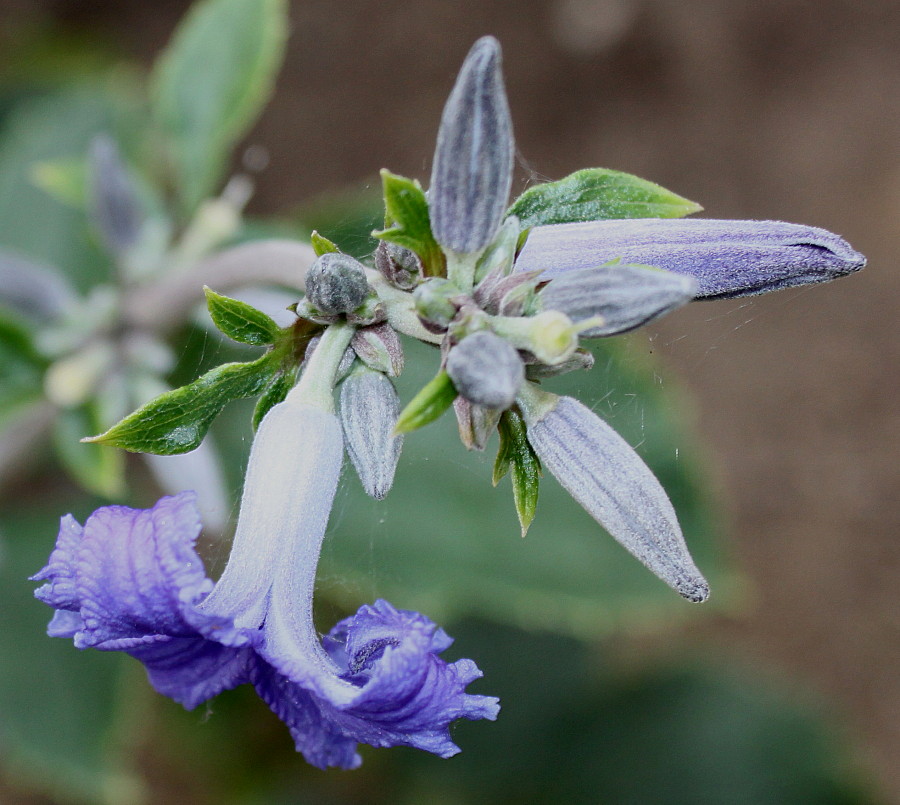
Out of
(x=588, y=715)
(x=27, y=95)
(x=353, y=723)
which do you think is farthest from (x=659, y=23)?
(x=353, y=723)

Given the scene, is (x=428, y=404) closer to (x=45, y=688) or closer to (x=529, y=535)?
(x=529, y=535)

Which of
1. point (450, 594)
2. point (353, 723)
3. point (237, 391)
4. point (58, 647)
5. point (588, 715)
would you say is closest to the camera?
point (353, 723)

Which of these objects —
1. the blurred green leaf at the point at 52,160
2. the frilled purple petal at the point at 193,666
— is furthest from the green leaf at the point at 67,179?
the frilled purple petal at the point at 193,666

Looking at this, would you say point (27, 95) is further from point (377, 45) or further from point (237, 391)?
point (237, 391)

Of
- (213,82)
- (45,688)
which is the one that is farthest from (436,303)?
(45,688)

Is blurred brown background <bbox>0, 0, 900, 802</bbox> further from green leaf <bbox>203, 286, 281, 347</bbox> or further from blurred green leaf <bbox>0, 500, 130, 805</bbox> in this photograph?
green leaf <bbox>203, 286, 281, 347</bbox>

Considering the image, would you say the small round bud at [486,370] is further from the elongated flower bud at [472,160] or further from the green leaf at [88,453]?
the green leaf at [88,453]
